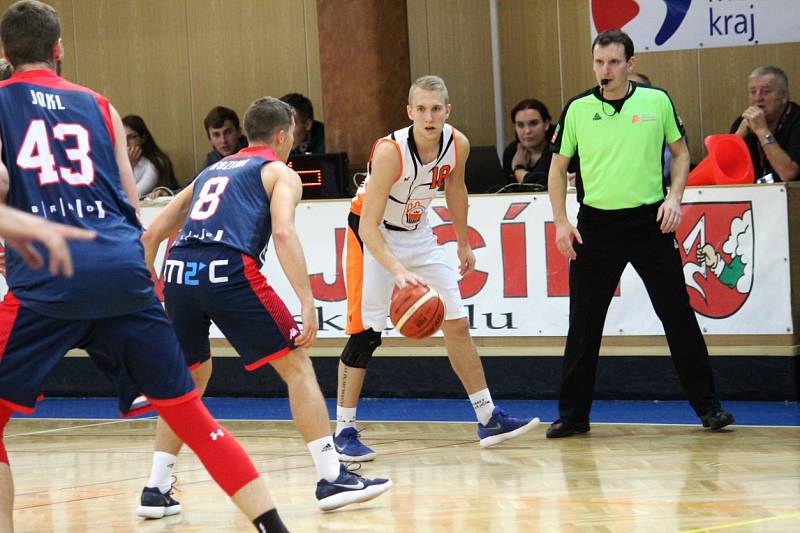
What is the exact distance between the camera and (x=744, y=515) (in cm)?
488

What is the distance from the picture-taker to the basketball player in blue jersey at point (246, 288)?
516 centimetres

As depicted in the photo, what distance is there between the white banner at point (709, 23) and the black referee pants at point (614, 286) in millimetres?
3797

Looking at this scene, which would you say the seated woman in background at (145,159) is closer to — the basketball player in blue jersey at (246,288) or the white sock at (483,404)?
the white sock at (483,404)

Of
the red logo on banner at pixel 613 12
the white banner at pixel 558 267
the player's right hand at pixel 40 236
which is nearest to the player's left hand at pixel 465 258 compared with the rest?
the white banner at pixel 558 267

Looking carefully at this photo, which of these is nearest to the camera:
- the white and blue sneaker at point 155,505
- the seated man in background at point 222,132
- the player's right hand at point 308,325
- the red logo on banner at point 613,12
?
the player's right hand at point 308,325

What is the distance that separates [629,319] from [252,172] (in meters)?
3.42

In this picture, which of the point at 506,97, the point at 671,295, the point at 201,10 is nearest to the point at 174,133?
the point at 201,10

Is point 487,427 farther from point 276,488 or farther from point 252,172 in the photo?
point 252,172

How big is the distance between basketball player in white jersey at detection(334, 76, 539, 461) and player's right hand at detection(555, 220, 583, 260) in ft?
1.65

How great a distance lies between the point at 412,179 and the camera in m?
6.49

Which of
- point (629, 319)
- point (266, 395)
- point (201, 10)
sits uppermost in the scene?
point (201, 10)

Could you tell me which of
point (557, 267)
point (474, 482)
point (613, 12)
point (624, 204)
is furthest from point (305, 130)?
point (474, 482)

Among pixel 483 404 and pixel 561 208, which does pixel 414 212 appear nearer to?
pixel 561 208

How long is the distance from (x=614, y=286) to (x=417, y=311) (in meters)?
1.50
